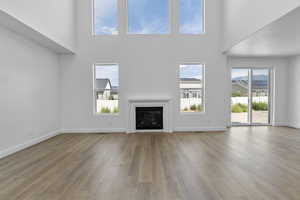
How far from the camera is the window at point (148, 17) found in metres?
6.05

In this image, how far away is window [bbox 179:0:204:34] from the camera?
6.06 metres

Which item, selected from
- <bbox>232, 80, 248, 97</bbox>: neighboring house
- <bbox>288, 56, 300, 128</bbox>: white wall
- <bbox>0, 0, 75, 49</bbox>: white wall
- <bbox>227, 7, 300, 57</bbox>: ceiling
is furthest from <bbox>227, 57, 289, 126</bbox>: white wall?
<bbox>0, 0, 75, 49</bbox>: white wall

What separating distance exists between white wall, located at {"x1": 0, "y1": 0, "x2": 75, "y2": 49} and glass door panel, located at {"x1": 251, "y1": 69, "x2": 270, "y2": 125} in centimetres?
643

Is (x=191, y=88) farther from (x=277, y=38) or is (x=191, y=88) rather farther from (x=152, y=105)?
(x=277, y=38)

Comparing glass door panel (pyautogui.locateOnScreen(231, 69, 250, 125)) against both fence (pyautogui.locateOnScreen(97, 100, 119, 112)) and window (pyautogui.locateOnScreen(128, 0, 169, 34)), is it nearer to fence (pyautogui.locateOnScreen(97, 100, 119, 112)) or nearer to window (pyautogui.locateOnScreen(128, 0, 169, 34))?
window (pyautogui.locateOnScreen(128, 0, 169, 34))

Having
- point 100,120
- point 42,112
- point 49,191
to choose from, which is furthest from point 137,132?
point 49,191

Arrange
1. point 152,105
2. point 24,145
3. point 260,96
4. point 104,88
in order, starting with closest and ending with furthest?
1. point 24,145
2. point 152,105
3. point 104,88
4. point 260,96

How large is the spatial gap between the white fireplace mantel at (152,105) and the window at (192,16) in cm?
247

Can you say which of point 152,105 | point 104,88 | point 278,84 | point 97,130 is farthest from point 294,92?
point 97,130

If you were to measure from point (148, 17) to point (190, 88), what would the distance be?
109 inches

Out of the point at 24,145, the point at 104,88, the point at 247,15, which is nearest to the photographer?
the point at 24,145

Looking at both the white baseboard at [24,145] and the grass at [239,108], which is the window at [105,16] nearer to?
the white baseboard at [24,145]

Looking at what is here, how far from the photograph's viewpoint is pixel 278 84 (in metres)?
6.64

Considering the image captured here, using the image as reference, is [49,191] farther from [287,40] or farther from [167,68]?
[287,40]
